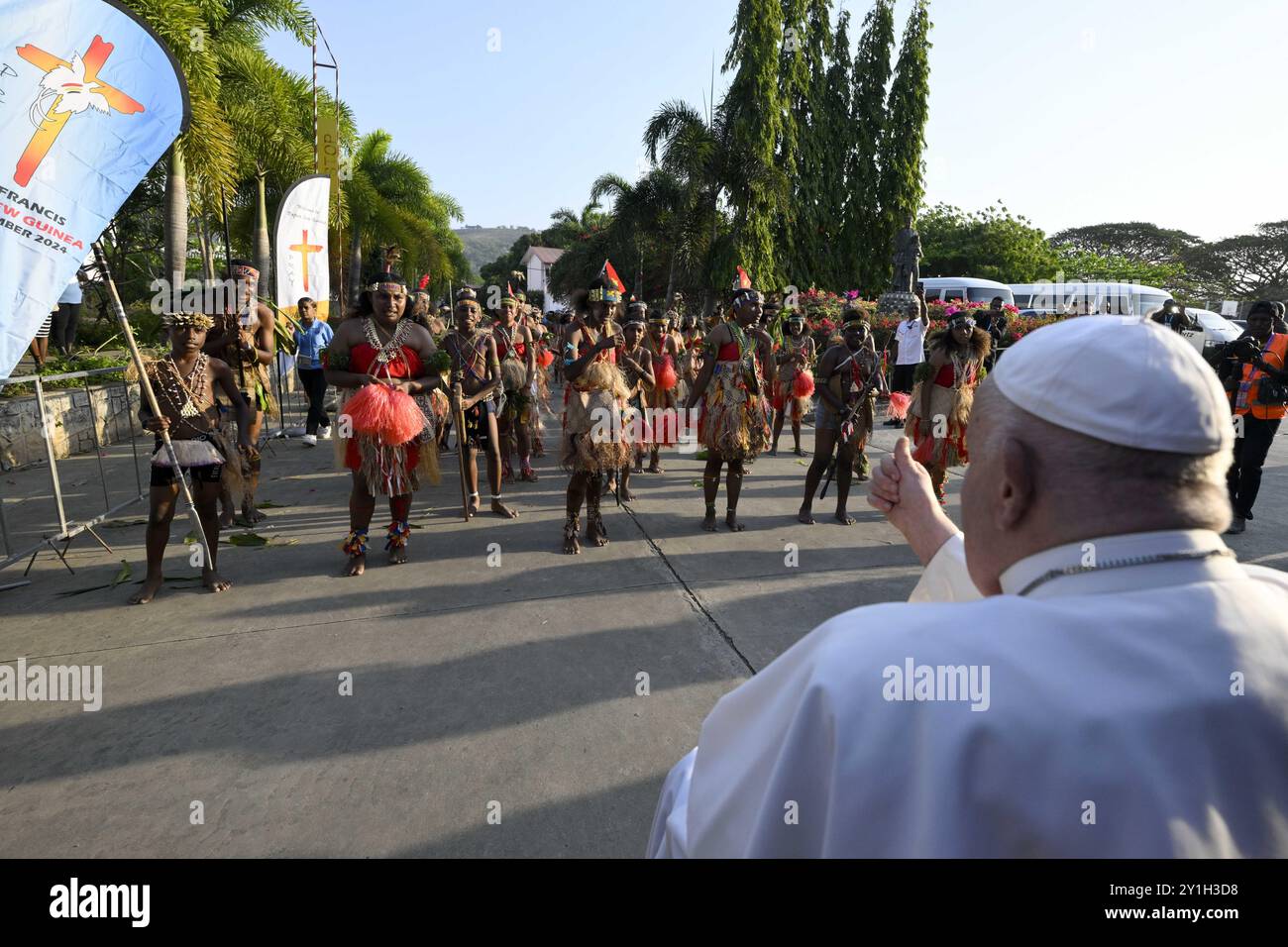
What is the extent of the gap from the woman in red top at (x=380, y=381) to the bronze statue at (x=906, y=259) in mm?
17334

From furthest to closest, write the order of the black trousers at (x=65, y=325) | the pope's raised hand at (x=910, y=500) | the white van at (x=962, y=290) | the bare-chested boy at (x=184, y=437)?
the white van at (x=962, y=290)
the black trousers at (x=65, y=325)
the bare-chested boy at (x=184, y=437)
the pope's raised hand at (x=910, y=500)

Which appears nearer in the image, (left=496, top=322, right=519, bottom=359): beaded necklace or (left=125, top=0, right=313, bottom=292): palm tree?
(left=496, top=322, right=519, bottom=359): beaded necklace

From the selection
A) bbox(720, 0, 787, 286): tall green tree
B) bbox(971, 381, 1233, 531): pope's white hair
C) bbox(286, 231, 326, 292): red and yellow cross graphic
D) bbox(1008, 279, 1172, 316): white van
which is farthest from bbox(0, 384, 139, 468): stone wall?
bbox(1008, 279, 1172, 316): white van

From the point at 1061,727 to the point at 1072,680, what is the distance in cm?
6

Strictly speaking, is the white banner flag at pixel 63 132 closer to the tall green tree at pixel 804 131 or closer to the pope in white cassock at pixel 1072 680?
the pope in white cassock at pixel 1072 680

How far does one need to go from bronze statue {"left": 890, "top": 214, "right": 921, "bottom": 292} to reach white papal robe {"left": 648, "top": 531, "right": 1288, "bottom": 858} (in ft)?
68.0

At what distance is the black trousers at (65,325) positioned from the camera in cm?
1234

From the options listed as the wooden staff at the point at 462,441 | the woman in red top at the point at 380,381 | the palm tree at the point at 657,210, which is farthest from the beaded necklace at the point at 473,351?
the palm tree at the point at 657,210

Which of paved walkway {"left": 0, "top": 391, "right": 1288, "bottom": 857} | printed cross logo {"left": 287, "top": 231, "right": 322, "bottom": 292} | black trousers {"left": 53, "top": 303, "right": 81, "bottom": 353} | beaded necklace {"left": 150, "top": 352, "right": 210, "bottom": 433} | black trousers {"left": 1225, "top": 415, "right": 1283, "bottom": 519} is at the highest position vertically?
printed cross logo {"left": 287, "top": 231, "right": 322, "bottom": 292}

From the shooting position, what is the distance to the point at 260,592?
4902 mm

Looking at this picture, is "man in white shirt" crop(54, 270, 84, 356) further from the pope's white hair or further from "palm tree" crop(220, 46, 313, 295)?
the pope's white hair

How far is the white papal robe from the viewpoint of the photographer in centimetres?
80

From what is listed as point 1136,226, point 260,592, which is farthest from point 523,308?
point 1136,226

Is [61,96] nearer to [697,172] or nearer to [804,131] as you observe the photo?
[697,172]
